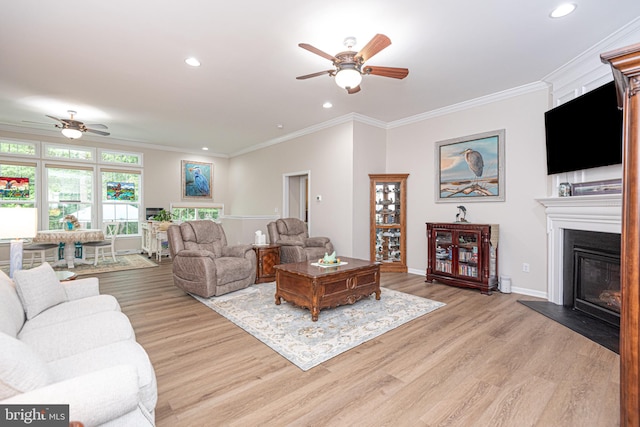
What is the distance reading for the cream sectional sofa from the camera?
3.25ft

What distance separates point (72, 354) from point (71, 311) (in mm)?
697

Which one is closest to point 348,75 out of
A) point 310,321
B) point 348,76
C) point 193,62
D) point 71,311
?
point 348,76

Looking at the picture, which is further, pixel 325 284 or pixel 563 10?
pixel 325 284

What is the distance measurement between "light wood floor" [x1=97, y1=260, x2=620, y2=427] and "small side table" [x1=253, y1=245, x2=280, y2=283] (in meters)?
1.44

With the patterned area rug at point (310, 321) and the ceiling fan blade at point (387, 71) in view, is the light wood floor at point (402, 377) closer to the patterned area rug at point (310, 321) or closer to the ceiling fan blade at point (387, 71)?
the patterned area rug at point (310, 321)

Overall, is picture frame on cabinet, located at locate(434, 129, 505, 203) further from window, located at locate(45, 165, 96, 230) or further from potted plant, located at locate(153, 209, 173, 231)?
window, located at locate(45, 165, 96, 230)

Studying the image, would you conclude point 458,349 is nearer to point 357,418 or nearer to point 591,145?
point 357,418

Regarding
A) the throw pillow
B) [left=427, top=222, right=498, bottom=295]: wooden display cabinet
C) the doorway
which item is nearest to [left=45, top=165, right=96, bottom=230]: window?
the doorway

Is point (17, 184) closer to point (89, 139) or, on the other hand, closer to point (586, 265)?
point (89, 139)

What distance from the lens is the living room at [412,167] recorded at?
400 cm

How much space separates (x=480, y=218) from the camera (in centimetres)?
468

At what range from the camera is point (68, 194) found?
685 centimetres

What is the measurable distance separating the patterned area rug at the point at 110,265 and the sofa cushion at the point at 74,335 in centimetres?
429

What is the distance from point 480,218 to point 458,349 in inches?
109
